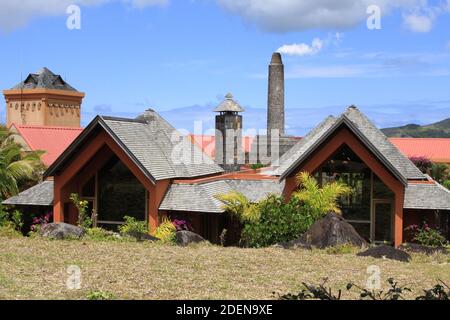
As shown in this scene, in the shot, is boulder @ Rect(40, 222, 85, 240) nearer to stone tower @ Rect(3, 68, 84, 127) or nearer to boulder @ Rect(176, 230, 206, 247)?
boulder @ Rect(176, 230, 206, 247)

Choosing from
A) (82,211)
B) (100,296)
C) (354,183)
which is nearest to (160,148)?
(82,211)

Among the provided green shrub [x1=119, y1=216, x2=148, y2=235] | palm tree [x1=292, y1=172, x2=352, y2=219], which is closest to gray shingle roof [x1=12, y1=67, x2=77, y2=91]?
green shrub [x1=119, y1=216, x2=148, y2=235]

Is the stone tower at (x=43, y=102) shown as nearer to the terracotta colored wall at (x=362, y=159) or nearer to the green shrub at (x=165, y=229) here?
the green shrub at (x=165, y=229)

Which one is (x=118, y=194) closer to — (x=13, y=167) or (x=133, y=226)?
(x=133, y=226)

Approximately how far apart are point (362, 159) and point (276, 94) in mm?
30060

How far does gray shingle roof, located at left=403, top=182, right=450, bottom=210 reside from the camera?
70.1ft

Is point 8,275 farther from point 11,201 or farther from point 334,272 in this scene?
point 11,201

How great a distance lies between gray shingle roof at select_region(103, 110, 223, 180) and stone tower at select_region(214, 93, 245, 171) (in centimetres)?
900

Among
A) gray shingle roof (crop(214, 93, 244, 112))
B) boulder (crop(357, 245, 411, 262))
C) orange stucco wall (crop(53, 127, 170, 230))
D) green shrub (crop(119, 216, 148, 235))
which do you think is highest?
gray shingle roof (crop(214, 93, 244, 112))

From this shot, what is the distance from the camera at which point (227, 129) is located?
3722 cm

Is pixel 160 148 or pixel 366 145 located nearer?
pixel 366 145

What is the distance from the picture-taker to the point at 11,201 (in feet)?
81.5

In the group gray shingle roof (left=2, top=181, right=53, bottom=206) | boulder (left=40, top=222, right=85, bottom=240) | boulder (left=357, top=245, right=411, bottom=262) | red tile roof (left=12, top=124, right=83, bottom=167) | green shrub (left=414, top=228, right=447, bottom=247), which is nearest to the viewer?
boulder (left=357, top=245, right=411, bottom=262)
